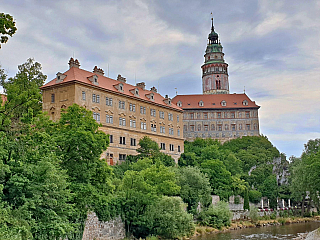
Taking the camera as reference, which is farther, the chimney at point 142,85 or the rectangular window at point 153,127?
the chimney at point 142,85

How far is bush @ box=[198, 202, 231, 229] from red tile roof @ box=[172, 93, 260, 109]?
139 feet

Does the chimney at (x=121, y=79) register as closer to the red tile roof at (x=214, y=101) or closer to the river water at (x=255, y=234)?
the river water at (x=255, y=234)

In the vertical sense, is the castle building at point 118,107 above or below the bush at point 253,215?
above

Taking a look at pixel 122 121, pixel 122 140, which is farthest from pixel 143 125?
pixel 122 140

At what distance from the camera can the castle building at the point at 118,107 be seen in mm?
43469

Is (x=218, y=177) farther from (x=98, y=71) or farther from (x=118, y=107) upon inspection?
(x=98, y=71)

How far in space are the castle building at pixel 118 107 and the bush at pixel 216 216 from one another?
13633 mm

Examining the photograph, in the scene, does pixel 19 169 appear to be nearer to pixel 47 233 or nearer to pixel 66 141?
pixel 47 233

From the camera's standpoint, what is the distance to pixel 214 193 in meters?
45.0

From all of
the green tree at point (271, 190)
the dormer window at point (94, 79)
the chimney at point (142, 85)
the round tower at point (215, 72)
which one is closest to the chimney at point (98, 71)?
the dormer window at point (94, 79)

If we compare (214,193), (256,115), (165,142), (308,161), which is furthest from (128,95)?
(256,115)

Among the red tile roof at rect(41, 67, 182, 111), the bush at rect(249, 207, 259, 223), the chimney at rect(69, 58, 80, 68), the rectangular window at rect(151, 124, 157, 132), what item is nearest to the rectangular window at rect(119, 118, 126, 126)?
the red tile roof at rect(41, 67, 182, 111)

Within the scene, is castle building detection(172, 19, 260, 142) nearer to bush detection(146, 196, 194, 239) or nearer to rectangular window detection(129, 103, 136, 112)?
rectangular window detection(129, 103, 136, 112)

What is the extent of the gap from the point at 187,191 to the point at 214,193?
891 centimetres
